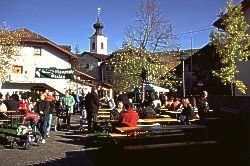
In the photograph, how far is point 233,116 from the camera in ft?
34.3

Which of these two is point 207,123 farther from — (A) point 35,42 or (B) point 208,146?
(A) point 35,42

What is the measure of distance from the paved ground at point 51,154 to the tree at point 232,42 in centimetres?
1255

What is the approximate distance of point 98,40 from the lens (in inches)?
3669

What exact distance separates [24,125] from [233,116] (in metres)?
7.27

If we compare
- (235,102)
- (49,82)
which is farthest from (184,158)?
(49,82)

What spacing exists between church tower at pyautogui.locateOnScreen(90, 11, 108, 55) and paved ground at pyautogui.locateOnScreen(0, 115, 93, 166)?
83.0 m

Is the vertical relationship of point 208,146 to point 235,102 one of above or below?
below

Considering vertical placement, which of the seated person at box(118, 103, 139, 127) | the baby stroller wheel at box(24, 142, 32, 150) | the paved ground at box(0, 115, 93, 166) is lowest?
the paved ground at box(0, 115, 93, 166)

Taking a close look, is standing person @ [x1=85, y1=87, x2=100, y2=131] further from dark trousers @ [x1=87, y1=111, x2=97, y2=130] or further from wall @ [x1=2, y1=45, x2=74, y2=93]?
wall @ [x1=2, y1=45, x2=74, y2=93]

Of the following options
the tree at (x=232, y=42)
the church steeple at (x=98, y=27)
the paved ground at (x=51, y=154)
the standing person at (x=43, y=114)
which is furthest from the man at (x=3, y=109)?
the church steeple at (x=98, y=27)

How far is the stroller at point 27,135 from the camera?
1021 centimetres

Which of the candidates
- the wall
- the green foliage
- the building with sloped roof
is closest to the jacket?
the green foliage

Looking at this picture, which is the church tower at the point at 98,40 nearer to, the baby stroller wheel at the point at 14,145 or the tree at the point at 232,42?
the tree at the point at 232,42

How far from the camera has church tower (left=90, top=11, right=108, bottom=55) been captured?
3664 inches
